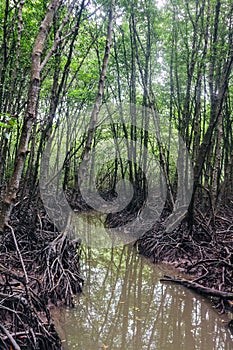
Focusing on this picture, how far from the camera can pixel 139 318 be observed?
158 inches

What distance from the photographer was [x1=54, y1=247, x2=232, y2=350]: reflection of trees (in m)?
3.45

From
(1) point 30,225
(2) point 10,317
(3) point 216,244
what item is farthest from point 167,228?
(2) point 10,317

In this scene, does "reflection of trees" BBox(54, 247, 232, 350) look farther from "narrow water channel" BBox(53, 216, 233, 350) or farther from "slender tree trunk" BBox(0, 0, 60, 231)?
"slender tree trunk" BBox(0, 0, 60, 231)

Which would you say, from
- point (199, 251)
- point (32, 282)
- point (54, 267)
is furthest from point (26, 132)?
point (199, 251)

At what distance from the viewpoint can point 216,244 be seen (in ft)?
19.9

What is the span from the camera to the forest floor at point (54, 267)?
2.81m

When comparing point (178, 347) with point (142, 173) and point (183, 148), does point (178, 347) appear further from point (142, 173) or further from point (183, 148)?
point (142, 173)

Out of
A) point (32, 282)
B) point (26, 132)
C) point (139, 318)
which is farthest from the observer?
point (32, 282)

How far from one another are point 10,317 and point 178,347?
1600 millimetres

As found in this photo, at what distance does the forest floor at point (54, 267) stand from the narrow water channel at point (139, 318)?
20 centimetres

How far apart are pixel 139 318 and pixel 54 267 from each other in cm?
127

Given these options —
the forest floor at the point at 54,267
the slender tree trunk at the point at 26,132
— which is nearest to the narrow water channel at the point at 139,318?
the forest floor at the point at 54,267

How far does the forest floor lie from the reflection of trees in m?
0.22

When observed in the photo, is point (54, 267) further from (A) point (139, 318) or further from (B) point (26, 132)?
(B) point (26, 132)
